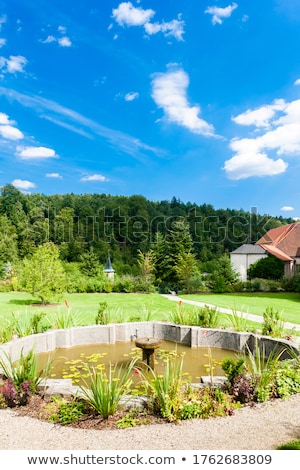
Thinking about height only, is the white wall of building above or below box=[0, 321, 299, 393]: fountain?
above

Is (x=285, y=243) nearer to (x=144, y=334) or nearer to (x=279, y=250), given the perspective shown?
(x=279, y=250)

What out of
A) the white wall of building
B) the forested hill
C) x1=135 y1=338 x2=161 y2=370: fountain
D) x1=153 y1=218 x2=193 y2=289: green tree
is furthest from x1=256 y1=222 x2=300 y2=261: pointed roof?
x1=135 y1=338 x2=161 y2=370: fountain

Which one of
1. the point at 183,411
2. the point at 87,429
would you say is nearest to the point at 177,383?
the point at 183,411

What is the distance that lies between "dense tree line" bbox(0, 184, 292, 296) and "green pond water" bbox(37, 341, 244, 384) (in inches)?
1321

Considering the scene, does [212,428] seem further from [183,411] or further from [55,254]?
[55,254]

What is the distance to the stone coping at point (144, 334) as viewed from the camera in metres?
7.41

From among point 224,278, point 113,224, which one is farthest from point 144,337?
point 113,224

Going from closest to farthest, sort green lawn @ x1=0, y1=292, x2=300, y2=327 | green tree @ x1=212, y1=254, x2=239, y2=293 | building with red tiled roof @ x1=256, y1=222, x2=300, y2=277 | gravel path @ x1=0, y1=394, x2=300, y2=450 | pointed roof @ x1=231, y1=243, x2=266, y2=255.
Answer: gravel path @ x1=0, y1=394, x2=300, y2=450, green lawn @ x1=0, y1=292, x2=300, y2=327, green tree @ x1=212, y1=254, x2=239, y2=293, building with red tiled roof @ x1=256, y1=222, x2=300, y2=277, pointed roof @ x1=231, y1=243, x2=266, y2=255

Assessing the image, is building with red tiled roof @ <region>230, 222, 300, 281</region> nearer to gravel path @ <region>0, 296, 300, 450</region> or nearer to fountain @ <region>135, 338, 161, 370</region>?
fountain @ <region>135, 338, 161, 370</region>

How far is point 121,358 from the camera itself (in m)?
7.31

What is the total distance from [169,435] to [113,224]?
5294 centimetres

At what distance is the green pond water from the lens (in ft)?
21.3

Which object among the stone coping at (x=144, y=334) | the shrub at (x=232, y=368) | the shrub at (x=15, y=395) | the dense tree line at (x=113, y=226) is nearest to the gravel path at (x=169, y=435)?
the shrub at (x=15, y=395)
